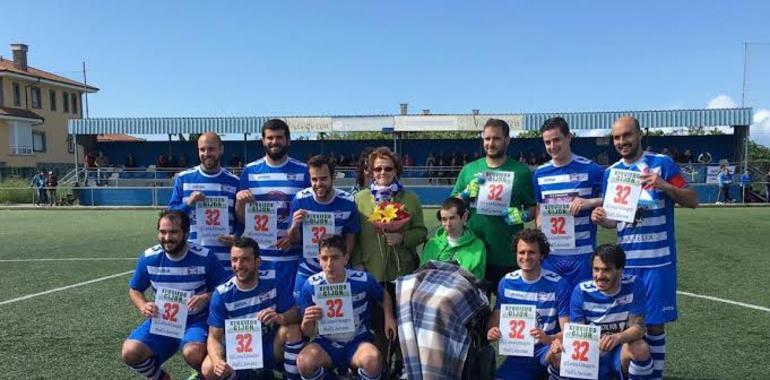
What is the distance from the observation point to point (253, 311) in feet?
14.3

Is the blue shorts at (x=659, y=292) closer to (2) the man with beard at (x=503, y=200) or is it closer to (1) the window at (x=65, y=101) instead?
(2) the man with beard at (x=503, y=200)

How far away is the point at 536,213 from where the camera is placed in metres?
4.65

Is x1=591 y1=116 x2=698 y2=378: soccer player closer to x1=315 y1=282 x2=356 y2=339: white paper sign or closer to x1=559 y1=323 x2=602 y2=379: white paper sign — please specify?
x1=559 y1=323 x2=602 y2=379: white paper sign

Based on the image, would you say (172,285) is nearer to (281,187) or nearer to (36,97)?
(281,187)

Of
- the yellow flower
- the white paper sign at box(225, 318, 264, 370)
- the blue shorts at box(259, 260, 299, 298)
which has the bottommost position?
the white paper sign at box(225, 318, 264, 370)

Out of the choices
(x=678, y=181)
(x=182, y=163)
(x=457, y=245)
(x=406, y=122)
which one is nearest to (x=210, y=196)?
(x=457, y=245)

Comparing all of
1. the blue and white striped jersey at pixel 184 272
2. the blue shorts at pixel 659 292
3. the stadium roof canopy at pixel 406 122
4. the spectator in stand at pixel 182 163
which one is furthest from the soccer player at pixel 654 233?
the spectator in stand at pixel 182 163

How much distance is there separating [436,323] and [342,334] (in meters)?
0.84

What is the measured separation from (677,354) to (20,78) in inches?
1996

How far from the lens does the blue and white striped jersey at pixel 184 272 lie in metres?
4.59

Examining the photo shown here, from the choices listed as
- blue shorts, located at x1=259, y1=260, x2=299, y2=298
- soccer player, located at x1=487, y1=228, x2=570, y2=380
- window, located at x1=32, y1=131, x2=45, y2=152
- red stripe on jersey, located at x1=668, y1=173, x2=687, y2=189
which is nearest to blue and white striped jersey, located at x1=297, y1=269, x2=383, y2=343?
blue shorts, located at x1=259, y1=260, x2=299, y2=298

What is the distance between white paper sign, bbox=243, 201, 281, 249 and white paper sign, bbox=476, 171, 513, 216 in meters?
1.67

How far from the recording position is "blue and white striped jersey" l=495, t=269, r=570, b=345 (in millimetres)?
4086

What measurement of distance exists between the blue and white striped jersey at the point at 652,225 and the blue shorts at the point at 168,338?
321 centimetres
